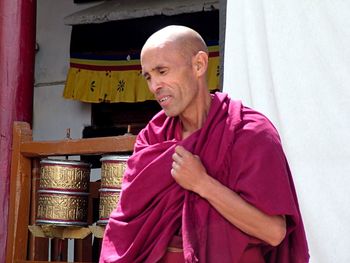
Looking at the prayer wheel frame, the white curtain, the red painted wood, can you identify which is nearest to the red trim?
the red painted wood

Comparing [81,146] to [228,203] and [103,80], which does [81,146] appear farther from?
[103,80]

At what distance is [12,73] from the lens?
445cm

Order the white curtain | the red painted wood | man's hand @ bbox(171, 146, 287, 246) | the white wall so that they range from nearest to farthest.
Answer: man's hand @ bbox(171, 146, 287, 246)
the white curtain
the red painted wood
the white wall

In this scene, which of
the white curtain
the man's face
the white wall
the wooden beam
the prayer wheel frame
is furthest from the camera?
the white wall

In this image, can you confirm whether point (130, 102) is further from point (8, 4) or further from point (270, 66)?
point (270, 66)

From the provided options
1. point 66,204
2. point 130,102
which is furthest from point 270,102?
point 130,102

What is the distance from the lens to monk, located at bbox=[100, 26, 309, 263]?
251 centimetres

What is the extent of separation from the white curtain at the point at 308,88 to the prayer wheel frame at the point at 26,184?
3.03ft

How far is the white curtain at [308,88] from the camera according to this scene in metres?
3.18

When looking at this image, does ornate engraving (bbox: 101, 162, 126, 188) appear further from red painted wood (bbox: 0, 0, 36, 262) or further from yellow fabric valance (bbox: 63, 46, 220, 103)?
yellow fabric valance (bbox: 63, 46, 220, 103)

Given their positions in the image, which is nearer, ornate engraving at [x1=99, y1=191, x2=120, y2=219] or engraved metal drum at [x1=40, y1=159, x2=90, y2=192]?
ornate engraving at [x1=99, y1=191, x2=120, y2=219]

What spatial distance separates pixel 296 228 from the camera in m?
2.60

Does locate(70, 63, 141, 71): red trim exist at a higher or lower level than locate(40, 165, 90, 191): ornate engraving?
higher

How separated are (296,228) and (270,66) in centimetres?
91
